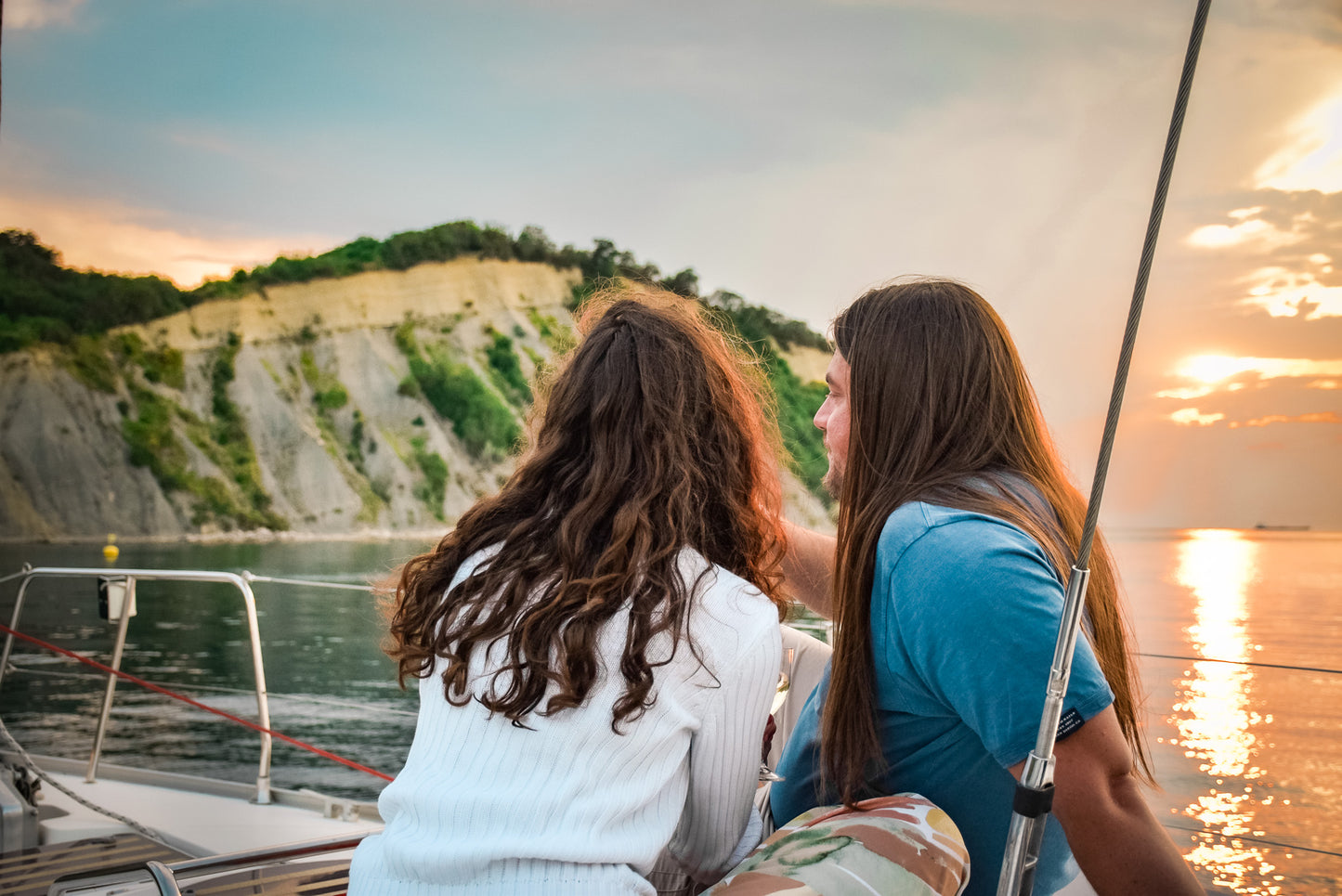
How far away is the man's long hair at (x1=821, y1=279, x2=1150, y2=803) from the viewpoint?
29.3 inches

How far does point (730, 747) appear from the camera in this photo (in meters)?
0.73

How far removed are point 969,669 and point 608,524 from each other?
29cm

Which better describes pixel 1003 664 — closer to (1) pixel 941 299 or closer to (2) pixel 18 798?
(1) pixel 941 299

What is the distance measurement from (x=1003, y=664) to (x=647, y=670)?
23 cm

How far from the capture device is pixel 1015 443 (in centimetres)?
79

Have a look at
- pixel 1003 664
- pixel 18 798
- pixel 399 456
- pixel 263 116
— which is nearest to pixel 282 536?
pixel 399 456

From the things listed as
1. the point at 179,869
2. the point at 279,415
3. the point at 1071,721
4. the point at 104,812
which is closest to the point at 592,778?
the point at 1071,721

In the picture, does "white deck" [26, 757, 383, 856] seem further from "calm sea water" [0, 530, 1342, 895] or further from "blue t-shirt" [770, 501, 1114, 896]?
"calm sea water" [0, 530, 1342, 895]

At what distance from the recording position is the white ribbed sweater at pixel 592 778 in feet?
2.12

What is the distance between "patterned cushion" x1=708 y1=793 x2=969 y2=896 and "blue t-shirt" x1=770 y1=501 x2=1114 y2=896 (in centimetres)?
7

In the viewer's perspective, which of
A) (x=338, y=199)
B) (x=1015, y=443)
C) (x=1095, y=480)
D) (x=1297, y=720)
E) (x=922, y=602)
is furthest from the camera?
(x=338, y=199)

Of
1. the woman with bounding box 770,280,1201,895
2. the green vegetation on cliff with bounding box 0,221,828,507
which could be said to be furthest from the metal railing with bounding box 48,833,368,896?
the green vegetation on cliff with bounding box 0,221,828,507

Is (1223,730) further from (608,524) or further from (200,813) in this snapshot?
(608,524)

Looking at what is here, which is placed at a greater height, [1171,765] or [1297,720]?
[1171,765]
